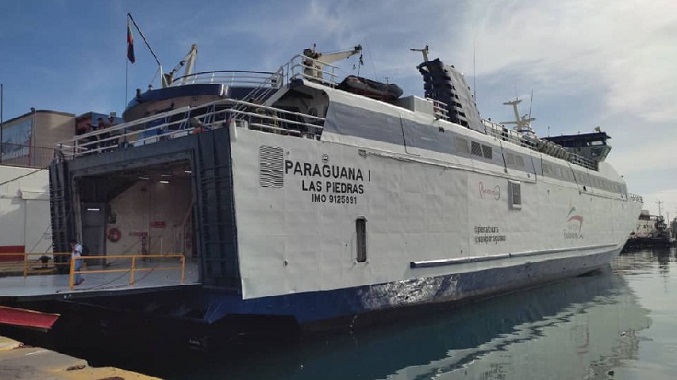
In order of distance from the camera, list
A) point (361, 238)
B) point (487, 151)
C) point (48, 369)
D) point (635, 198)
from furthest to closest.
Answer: point (635, 198) < point (487, 151) < point (361, 238) < point (48, 369)

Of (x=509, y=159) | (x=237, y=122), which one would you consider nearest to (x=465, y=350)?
(x=237, y=122)

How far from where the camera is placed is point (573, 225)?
71.2ft

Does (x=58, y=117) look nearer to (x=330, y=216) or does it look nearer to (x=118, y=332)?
(x=118, y=332)

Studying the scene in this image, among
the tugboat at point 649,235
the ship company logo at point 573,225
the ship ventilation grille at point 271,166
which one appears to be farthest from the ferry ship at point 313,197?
the tugboat at point 649,235

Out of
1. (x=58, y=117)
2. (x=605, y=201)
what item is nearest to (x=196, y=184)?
(x=58, y=117)

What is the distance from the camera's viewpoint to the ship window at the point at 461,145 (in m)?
14.9

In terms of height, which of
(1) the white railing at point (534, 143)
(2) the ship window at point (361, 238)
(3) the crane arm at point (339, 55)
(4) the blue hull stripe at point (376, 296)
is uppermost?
(3) the crane arm at point (339, 55)

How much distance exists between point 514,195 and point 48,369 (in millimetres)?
14818

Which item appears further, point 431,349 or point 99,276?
point 99,276

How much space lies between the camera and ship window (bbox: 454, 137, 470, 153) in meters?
14.9

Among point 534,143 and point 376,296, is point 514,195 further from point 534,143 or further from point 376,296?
point 376,296

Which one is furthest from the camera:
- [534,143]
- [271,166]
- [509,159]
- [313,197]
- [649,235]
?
[649,235]

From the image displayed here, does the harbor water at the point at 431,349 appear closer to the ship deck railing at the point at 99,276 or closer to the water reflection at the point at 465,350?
the water reflection at the point at 465,350

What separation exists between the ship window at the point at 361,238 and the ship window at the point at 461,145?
4829 millimetres
